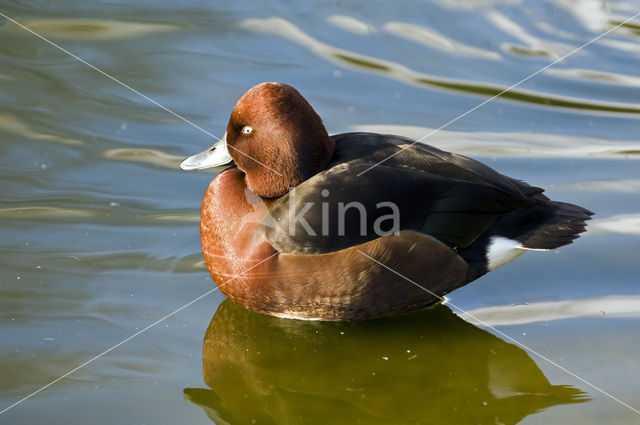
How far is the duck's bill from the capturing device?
415 centimetres

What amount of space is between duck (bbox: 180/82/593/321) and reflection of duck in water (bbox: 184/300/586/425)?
0.13 meters

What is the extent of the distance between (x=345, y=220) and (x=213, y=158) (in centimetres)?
86

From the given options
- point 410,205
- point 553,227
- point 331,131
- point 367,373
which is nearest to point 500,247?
point 553,227

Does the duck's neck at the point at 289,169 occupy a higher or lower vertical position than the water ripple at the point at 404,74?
lower

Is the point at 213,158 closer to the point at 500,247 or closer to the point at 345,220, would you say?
the point at 345,220

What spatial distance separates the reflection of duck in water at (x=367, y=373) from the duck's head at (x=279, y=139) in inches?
26.6

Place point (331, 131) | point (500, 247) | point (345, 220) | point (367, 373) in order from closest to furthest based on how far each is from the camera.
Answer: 1. point (367, 373)
2. point (345, 220)
3. point (500, 247)
4. point (331, 131)

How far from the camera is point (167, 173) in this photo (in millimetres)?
5293

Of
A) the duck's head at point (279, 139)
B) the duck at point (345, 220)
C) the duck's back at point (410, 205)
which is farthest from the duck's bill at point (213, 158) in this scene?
the duck's back at point (410, 205)

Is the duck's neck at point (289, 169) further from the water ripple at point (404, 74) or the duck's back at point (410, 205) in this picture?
the water ripple at point (404, 74)

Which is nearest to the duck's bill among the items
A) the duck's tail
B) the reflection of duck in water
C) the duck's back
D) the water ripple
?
the duck's back

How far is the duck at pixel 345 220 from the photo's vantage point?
12.2 feet

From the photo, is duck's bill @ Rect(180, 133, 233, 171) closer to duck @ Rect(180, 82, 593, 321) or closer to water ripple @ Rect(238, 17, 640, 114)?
duck @ Rect(180, 82, 593, 321)

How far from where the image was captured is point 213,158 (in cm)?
419
